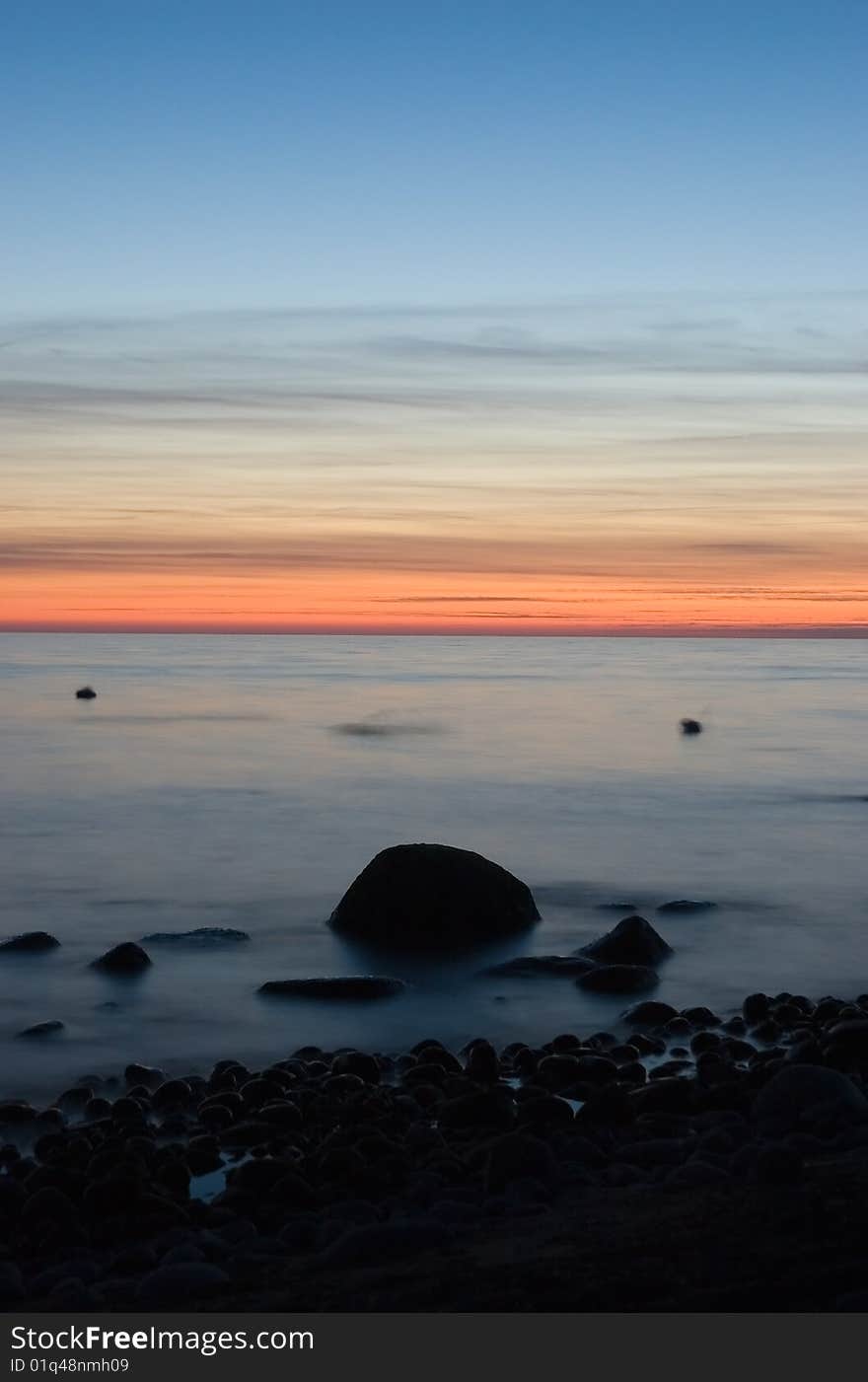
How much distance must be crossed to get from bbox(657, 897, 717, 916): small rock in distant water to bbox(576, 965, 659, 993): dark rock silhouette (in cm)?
343

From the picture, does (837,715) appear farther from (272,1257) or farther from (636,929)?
(272,1257)

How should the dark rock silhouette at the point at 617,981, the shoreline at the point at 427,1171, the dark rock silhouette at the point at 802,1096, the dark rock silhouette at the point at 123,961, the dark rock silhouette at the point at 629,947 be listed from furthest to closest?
the dark rock silhouette at the point at 629,947 < the dark rock silhouette at the point at 123,961 < the dark rock silhouette at the point at 617,981 < the dark rock silhouette at the point at 802,1096 < the shoreline at the point at 427,1171

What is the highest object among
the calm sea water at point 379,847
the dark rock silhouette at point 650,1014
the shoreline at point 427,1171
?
the shoreline at point 427,1171

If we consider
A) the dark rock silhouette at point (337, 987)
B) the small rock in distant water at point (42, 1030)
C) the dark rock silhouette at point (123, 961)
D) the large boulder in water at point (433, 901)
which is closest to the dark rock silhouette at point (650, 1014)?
the dark rock silhouette at point (337, 987)

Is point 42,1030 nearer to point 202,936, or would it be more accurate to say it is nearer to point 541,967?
point 202,936

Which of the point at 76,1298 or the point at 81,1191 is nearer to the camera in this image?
the point at 76,1298

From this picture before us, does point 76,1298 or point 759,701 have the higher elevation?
point 76,1298

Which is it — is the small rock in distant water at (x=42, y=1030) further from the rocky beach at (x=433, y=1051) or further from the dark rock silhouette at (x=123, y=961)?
the dark rock silhouette at (x=123, y=961)

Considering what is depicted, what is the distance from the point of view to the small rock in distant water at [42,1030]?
10.6 meters

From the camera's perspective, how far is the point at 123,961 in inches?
503

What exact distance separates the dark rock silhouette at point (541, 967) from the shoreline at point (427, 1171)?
237cm

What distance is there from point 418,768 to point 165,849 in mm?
12264

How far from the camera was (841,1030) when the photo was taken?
30.9 ft

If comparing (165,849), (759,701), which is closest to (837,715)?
(759,701)
